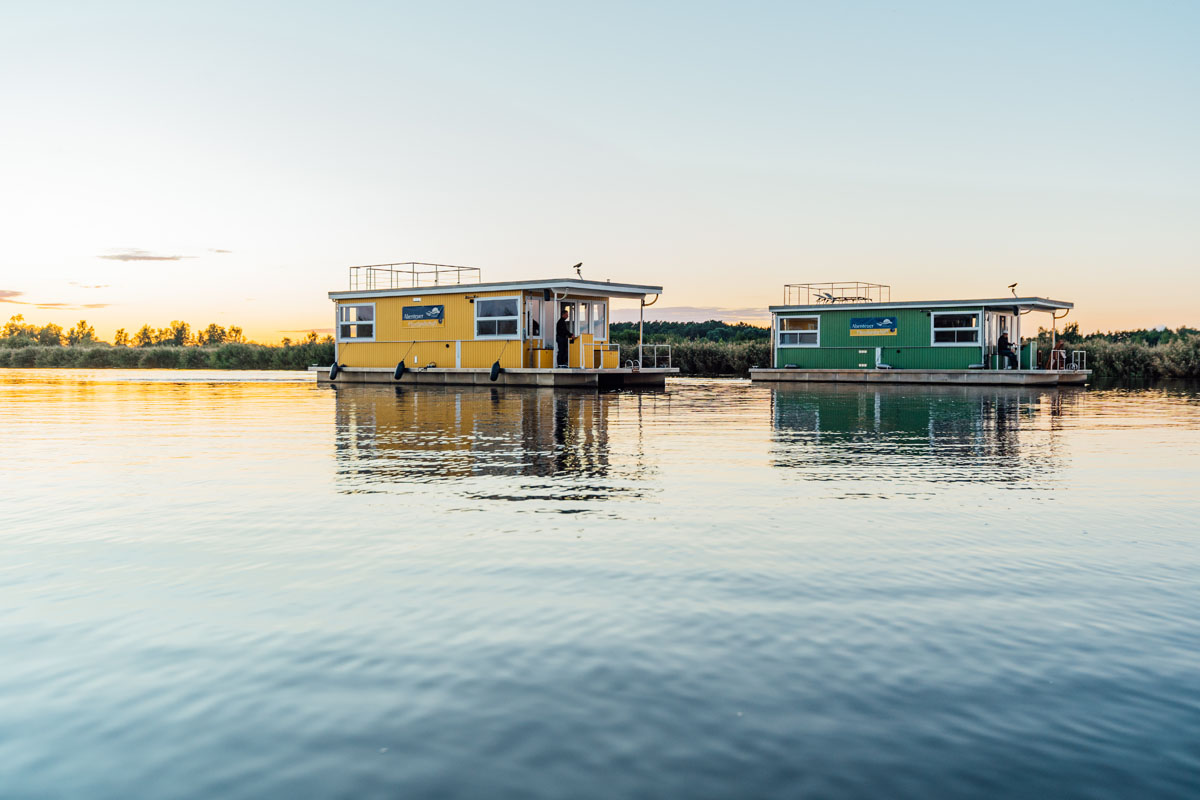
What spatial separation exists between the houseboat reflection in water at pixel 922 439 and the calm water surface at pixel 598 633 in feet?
1.18

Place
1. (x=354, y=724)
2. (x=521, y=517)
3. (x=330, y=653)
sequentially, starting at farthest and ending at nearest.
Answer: (x=521, y=517), (x=330, y=653), (x=354, y=724)

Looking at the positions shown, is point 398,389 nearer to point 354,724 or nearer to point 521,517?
point 521,517

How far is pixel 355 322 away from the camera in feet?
128

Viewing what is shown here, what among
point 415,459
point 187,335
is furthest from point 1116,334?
point 187,335

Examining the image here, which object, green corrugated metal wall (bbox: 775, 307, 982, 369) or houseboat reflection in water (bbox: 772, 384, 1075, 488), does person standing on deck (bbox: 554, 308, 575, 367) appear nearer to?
houseboat reflection in water (bbox: 772, 384, 1075, 488)

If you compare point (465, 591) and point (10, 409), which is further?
point (10, 409)

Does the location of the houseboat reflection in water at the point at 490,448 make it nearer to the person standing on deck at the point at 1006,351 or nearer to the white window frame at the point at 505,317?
the white window frame at the point at 505,317

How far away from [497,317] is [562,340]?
2.71 metres

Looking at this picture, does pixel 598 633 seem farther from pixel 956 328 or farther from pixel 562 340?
pixel 956 328

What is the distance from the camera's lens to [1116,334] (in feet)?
214

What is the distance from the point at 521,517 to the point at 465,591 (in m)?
2.54

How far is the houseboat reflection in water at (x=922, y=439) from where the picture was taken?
11039 mm

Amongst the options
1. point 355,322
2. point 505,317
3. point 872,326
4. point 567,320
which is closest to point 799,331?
point 872,326

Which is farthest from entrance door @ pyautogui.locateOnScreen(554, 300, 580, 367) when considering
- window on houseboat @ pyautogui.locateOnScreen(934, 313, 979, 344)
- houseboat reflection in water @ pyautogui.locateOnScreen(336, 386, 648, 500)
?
window on houseboat @ pyautogui.locateOnScreen(934, 313, 979, 344)
